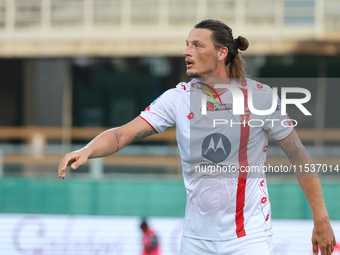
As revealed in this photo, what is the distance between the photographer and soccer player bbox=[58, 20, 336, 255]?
3.34m

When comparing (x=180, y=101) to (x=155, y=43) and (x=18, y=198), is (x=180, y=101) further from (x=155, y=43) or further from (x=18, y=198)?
(x=155, y=43)

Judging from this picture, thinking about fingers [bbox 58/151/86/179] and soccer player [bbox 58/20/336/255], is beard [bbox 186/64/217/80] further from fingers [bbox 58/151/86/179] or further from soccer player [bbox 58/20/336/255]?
fingers [bbox 58/151/86/179]

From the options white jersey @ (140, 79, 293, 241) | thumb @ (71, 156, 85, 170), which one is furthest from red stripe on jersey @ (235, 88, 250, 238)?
thumb @ (71, 156, 85, 170)

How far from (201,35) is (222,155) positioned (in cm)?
65

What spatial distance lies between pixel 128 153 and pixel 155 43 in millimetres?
6825

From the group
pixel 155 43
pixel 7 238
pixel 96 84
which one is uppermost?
pixel 155 43

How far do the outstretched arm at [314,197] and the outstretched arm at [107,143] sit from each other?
74cm

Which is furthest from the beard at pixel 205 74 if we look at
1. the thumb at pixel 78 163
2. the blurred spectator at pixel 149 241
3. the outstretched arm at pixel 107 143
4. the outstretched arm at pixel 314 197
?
the blurred spectator at pixel 149 241

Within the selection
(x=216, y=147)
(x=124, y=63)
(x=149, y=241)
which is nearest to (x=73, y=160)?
(x=216, y=147)

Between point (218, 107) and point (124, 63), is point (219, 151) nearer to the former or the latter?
point (218, 107)

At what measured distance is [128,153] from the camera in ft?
38.5

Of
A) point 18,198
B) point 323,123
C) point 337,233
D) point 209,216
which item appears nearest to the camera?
point 209,216

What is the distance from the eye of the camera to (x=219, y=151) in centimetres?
338

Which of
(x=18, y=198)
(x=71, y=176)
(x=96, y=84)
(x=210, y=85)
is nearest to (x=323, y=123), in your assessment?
(x=96, y=84)
